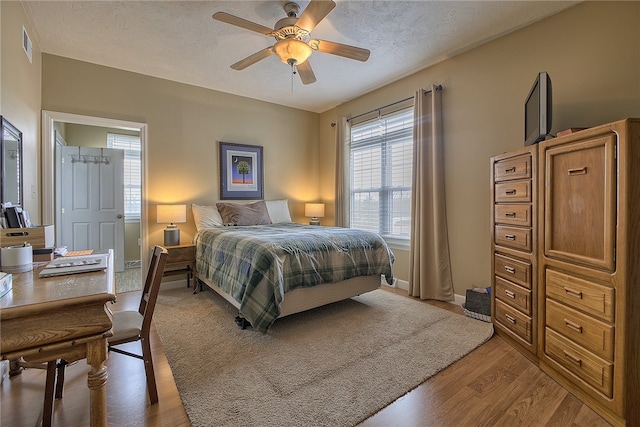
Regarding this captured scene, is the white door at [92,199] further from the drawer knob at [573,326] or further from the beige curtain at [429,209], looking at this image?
the drawer knob at [573,326]

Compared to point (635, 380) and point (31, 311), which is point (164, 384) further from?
point (635, 380)

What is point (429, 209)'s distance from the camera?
3.43 metres

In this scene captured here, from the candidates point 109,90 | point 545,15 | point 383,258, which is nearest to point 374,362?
point 383,258

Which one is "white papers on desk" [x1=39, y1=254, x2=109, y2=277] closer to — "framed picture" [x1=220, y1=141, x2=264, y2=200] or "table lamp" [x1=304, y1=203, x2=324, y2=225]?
"framed picture" [x1=220, y1=141, x2=264, y2=200]

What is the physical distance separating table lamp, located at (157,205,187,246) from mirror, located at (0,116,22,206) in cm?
146

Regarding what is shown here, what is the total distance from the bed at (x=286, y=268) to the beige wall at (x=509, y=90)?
90cm

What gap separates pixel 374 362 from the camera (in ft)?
6.72

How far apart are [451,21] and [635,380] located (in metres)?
2.78

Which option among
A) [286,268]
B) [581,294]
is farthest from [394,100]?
[581,294]

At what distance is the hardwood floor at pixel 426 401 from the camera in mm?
1516

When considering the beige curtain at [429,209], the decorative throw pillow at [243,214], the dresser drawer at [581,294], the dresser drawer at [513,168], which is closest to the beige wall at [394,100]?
the beige curtain at [429,209]

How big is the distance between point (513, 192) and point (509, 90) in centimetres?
121

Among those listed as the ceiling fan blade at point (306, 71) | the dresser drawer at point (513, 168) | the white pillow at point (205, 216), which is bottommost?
the white pillow at point (205, 216)

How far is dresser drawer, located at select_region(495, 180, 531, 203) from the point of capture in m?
2.09
